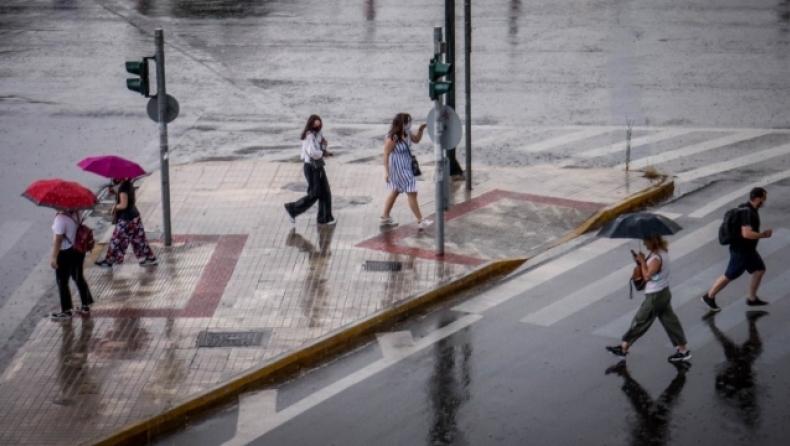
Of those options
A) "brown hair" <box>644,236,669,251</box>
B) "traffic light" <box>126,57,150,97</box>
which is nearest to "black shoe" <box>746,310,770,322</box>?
"brown hair" <box>644,236,669,251</box>

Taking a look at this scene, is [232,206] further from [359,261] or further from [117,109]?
[117,109]

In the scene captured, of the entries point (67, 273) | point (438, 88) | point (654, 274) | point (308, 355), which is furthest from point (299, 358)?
point (438, 88)

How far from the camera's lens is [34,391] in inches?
508

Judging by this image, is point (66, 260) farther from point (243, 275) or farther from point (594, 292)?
point (594, 292)

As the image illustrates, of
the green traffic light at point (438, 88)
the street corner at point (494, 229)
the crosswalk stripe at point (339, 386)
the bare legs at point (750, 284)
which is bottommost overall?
the crosswalk stripe at point (339, 386)

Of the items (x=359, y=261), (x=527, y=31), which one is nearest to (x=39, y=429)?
(x=359, y=261)

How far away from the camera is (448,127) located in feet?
56.0

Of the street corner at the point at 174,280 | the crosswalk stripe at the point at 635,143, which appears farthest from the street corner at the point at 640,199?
the street corner at the point at 174,280

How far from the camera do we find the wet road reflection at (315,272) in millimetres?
15047

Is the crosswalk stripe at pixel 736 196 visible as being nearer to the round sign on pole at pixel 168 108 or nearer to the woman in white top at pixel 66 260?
the round sign on pole at pixel 168 108

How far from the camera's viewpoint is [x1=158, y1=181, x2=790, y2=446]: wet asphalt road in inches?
470

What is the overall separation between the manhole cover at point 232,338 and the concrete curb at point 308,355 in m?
0.63

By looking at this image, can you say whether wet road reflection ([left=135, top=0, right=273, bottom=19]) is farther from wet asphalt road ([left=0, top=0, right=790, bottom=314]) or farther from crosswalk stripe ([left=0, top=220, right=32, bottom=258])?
crosswalk stripe ([left=0, top=220, right=32, bottom=258])

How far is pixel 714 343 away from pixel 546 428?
2970 millimetres
